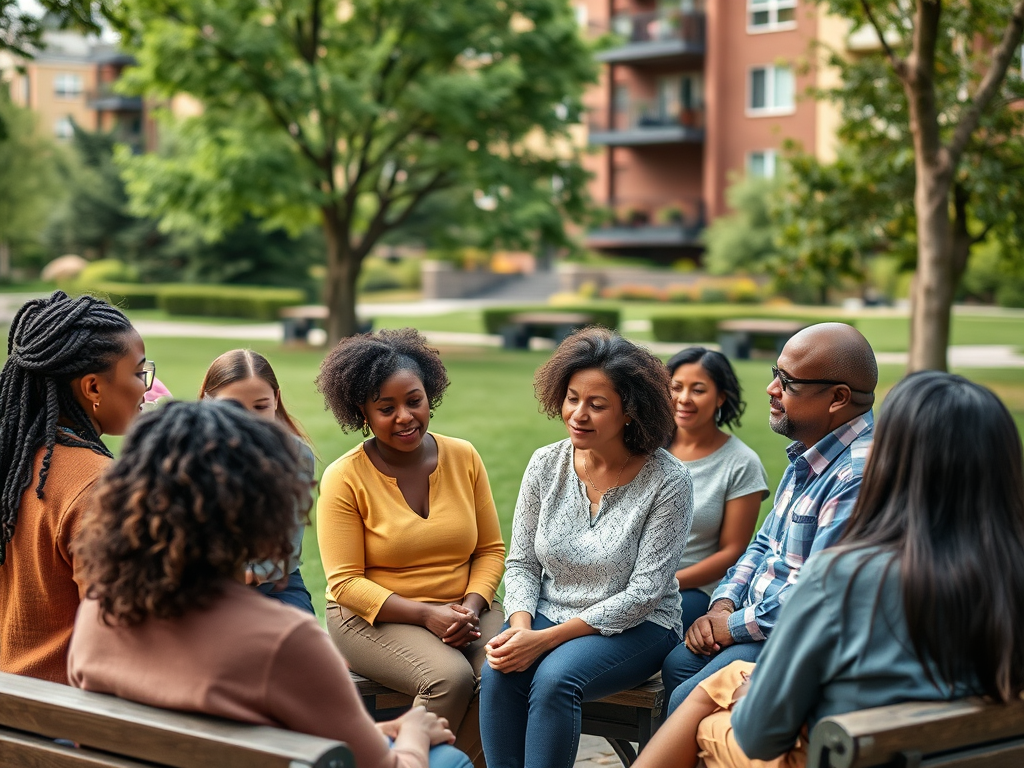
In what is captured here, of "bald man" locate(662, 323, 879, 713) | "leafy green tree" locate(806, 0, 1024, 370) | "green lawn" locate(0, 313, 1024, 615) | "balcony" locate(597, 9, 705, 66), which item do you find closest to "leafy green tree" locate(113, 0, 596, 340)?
"green lawn" locate(0, 313, 1024, 615)

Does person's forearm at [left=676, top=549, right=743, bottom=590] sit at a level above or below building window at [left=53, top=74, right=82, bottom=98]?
below

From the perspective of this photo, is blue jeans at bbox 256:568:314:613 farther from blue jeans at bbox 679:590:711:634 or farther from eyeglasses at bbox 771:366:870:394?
eyeglasses at bbox 771:366:870:394

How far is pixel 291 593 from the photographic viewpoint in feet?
13.1

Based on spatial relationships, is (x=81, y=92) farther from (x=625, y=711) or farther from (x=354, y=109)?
(x=625, y=711)

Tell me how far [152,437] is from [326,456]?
8632 mm

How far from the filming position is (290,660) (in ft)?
7.36

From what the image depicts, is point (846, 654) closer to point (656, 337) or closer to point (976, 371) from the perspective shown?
point (976, 371)

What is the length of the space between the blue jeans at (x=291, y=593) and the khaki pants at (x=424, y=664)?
13 centimetres

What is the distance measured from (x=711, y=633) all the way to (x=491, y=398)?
12146 millimetres

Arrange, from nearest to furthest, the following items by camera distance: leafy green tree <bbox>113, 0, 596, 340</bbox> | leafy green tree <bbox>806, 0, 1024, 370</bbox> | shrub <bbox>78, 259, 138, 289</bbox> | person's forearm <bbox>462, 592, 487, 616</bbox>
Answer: person's forearm <bbox>462, 592, 487, 616</bbox>, leafy green tree <bbox>806, 0, 1024, 370</bbox>, leafy green tree <bbox>113, 0, 596, 340</bbox>, shrub <bbox>78, 259, 138, 289</bbox>

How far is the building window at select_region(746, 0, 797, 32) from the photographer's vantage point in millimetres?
39406

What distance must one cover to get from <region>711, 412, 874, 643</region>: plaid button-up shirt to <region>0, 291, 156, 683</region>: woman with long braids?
1984 millimetres

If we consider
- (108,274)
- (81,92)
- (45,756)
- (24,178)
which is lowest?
(45,756)

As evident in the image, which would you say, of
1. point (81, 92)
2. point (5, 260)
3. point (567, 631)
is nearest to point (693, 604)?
point (567, 631)
